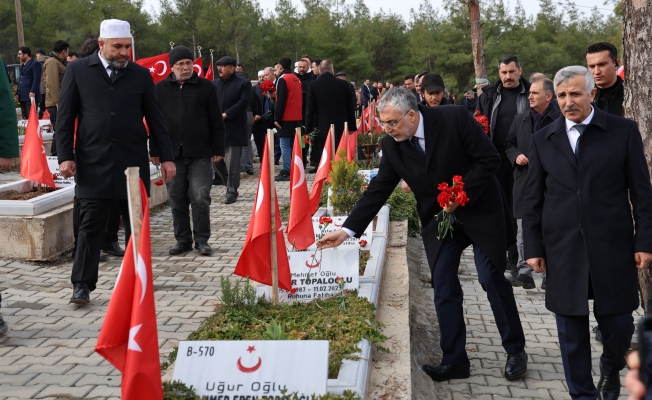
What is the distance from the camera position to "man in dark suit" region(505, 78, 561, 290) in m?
7.35

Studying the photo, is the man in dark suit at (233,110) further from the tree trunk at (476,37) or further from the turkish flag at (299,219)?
the tree trunk at (476,37)

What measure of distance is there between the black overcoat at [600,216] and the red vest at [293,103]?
10.7 meters

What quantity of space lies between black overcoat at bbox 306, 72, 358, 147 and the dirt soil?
523 cm

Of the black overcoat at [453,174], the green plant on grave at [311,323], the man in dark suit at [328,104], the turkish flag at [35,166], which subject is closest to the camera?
the green plant on grave at [311,323]

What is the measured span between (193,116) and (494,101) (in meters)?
3.11

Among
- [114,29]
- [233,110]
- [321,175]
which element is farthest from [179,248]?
[233,110]

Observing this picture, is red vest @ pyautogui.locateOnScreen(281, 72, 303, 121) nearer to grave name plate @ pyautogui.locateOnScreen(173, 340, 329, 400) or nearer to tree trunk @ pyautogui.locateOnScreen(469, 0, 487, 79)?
tree trunk @ pyautogui.locateOnScreen(469, 0, 487, 79)

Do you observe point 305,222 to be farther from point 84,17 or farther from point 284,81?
point 84,17

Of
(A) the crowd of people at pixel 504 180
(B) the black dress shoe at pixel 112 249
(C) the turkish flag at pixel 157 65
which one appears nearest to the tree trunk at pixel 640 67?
(A) the crowd of people at pixel 504 180

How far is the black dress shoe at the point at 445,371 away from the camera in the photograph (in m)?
5.52

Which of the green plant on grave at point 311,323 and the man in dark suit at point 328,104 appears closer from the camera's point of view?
the green plant on grave at point 311,323

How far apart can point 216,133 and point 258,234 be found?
3670mm

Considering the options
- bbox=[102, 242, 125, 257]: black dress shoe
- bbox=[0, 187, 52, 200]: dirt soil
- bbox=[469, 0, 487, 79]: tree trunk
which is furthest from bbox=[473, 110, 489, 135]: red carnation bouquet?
bbox=[469, 0, 487, 79]: tree trunk

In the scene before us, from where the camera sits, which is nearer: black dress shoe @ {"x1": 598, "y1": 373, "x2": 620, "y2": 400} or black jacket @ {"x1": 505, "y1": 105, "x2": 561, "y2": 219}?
black dress shoe @ {"x1": 598, "y1": 373, "x2": 620, "y2": 400}
